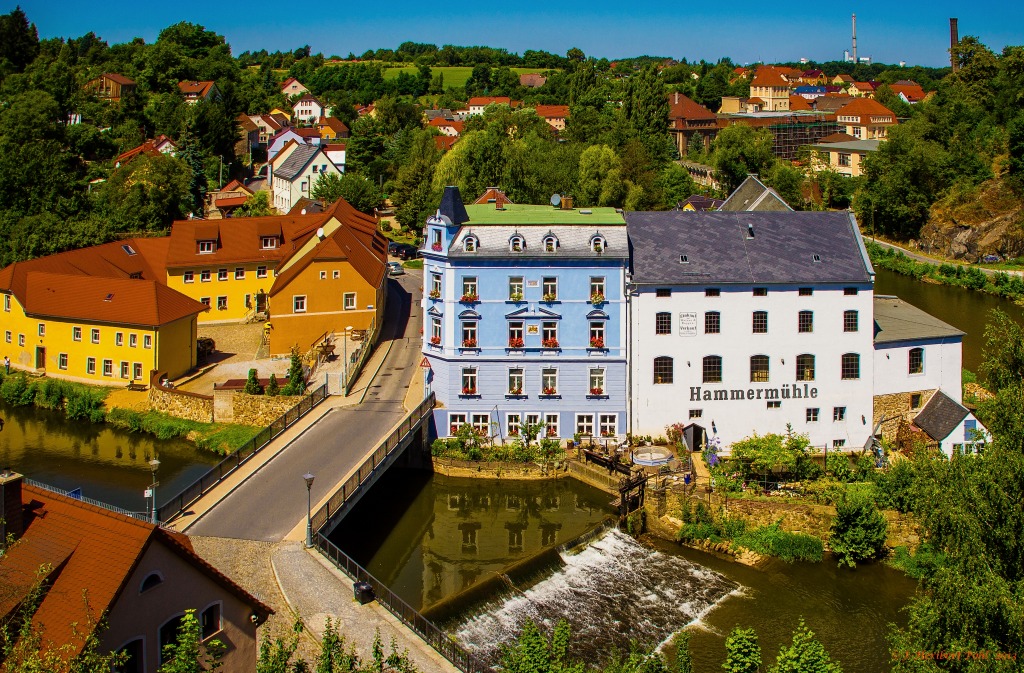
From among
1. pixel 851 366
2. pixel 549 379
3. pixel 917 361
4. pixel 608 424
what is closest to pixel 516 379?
pixel 549 379

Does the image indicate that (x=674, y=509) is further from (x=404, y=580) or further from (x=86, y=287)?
(x=86, y=287)

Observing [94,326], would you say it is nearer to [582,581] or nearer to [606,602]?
[582,581]

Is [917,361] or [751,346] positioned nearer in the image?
[751,346]

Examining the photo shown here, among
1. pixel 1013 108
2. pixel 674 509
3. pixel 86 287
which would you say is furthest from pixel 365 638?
pixel 1013 108

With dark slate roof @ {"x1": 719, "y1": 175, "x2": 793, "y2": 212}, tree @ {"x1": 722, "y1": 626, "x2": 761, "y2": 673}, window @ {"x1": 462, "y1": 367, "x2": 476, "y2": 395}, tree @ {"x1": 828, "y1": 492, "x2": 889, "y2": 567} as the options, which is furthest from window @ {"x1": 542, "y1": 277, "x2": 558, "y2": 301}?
tree @ {"x1": 722, "y1": 626, "x2": 761, "y2": 673}

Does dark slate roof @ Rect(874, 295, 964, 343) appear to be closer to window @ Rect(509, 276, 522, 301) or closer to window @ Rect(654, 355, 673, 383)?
window @ Rect(654, 355, 673, 383)
